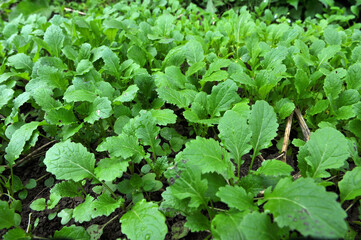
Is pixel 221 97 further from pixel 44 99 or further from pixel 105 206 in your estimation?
pixel 44 99

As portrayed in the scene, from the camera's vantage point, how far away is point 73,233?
4.40 ft

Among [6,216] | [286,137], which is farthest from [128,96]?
[286,137]

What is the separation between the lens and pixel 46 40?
7.72 ft

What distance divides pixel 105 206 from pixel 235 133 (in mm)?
764

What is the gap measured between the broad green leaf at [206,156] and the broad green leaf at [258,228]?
9.8 inches

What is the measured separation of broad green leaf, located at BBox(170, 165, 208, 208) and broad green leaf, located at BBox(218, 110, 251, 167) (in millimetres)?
246

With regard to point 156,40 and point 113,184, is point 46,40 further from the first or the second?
point 113,184

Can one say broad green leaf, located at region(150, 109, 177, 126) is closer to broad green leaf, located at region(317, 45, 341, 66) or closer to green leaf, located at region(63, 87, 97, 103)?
green leaf, located at region(63, 87, 97, 103)

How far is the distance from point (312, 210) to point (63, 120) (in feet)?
4.84

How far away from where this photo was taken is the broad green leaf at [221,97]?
65.2 inches

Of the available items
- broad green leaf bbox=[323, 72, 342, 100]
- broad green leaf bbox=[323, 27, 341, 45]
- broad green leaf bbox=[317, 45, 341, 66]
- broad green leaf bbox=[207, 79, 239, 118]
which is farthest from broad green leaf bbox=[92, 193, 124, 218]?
broad green leaf bbox=[323, 27, 341, 45]

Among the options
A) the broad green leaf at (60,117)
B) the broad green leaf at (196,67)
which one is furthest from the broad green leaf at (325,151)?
the broad green leaf at (60,117)

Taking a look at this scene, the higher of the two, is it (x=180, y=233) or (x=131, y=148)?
(x=131, y=148)

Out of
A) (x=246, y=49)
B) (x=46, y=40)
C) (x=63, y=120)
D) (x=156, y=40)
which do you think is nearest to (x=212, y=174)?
(x=63, y=120)
